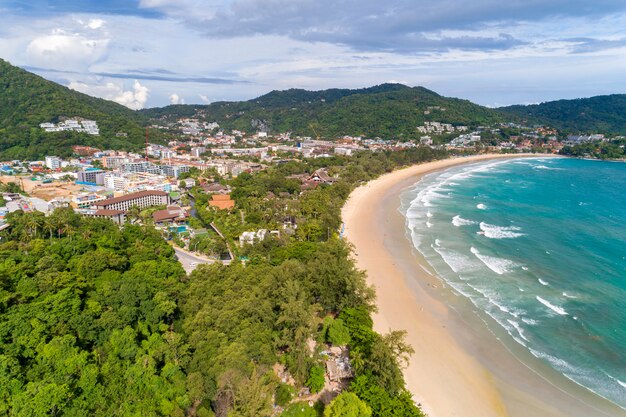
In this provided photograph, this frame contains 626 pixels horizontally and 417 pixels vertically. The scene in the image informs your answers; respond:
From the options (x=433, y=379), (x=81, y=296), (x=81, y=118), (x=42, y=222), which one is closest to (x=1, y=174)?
(x=81, y=118)

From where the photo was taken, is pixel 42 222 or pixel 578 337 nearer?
pixel 578 337

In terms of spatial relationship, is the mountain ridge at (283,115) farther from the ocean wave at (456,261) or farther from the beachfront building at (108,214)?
the ocean wave at (456,261)

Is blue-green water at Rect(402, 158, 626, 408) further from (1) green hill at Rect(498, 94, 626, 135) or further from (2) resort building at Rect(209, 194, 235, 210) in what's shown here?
(1) green hill at Rect(498, 94, 626, 135)

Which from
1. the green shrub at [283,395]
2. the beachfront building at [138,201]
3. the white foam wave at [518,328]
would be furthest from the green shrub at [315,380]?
the beachfront building at [138,201]

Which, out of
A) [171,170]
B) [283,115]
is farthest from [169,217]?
[283,115]

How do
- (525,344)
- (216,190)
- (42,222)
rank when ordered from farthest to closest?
(216,190) → (42,222) → (525,344)

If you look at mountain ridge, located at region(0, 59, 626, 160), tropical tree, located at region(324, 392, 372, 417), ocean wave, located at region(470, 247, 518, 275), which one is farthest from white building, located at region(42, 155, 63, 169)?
tropical tree, located at region(324, 392, 372, 417)

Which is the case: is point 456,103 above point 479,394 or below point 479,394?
above

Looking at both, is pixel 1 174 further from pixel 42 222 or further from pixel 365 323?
pixel 365 323
